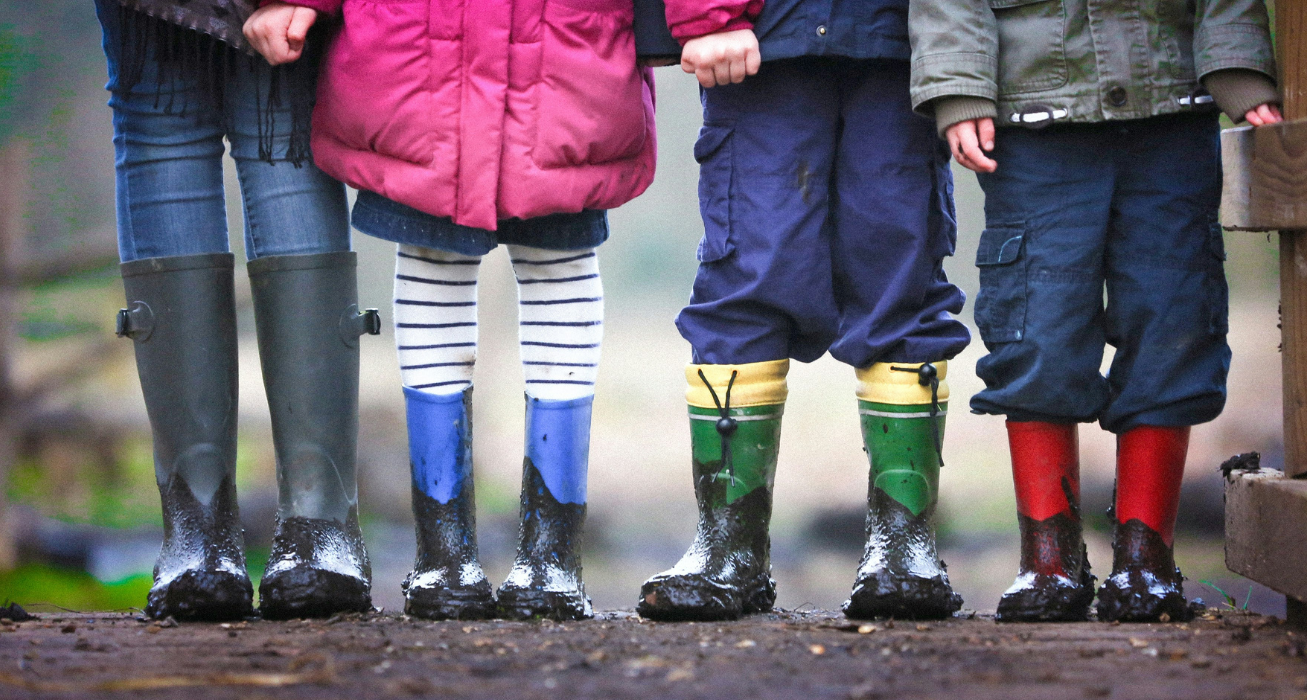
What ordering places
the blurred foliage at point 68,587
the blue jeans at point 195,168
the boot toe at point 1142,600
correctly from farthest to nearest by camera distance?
the blurred foliage at point 68,587 < the blue jeans at point 195,168 < the boot toe at point 1142,600

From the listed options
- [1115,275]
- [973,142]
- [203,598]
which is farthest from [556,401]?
[1115,275]

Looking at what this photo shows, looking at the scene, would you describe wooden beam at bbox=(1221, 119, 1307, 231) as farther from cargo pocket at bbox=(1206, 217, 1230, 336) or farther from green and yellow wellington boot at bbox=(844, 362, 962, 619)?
green and yellow wellington boot at bbox=(844, 362, 962, 619)

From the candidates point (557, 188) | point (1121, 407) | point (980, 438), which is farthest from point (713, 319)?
point (980, 438)

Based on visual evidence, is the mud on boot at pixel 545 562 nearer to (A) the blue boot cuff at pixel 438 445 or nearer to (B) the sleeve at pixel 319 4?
(A) the blue boot cuff at pixel 438 445

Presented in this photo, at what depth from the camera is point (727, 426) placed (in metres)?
1.53

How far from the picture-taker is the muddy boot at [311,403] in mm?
1501

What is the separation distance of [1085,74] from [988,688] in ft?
2.58

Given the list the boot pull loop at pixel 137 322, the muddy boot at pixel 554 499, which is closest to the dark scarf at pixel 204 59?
the boot pull loop at pixel 137 322

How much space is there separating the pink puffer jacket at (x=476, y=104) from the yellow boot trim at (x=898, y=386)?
0.43m

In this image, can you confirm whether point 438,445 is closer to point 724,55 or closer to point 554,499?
point 554,499

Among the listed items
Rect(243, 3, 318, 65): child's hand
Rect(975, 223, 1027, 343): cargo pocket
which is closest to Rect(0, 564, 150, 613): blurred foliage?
Rect(243, 3, 318, 65): child's hand

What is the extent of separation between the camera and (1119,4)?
4.67 feet

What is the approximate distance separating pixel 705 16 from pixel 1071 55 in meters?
0.44

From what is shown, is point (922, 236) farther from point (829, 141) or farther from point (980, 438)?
point (980, 438)
